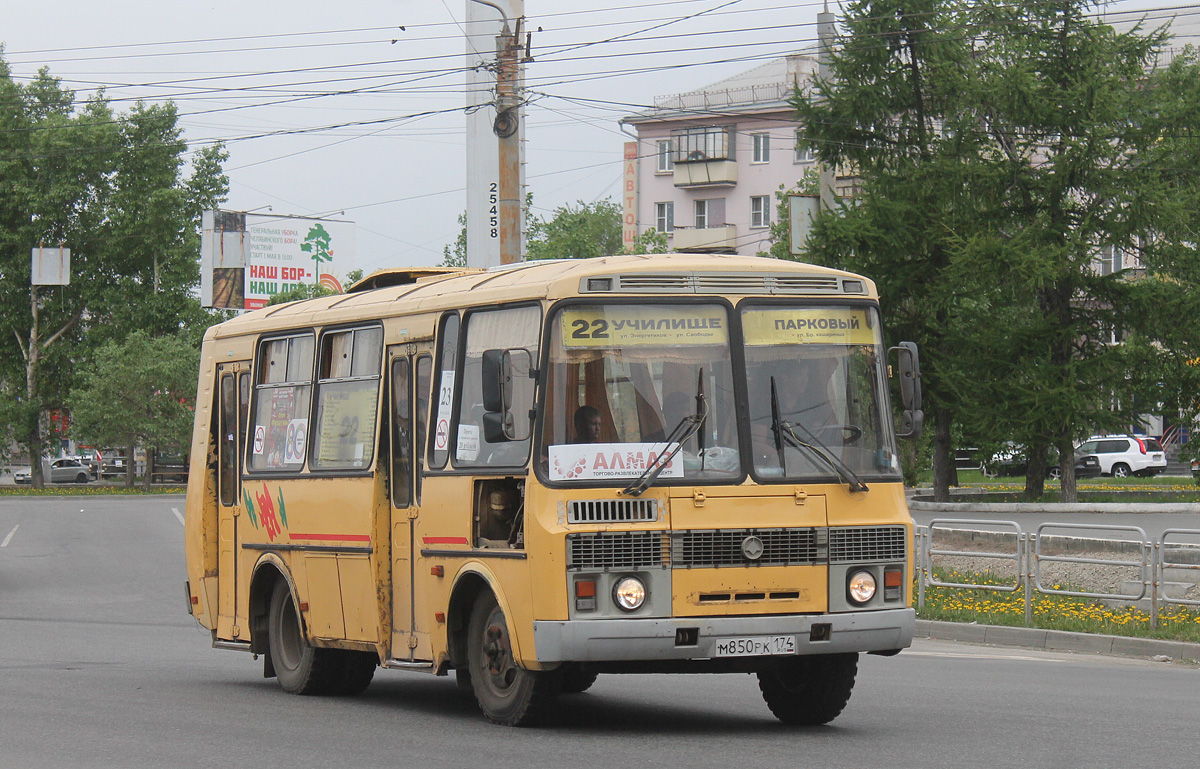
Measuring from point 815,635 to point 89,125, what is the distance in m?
65.7

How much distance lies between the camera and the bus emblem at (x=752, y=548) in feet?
29.9

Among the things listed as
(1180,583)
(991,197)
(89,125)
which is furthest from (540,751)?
(89,125)

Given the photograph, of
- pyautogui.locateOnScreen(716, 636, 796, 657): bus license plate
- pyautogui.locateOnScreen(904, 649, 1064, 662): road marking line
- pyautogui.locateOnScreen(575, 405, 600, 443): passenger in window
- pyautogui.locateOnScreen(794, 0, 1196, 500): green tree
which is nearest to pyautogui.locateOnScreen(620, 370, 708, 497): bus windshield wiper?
pyautogui.locateOnScreen(575, 405, 600, 443): passenger in window

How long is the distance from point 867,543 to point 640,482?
1436mm

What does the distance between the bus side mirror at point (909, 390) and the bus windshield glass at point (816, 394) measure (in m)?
0.12

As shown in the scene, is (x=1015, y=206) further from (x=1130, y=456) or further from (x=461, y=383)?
(x=461, y=383)

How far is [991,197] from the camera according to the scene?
39.5 metres

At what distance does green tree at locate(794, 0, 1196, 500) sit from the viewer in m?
37.9

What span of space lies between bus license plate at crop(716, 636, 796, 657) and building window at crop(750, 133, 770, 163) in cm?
7691

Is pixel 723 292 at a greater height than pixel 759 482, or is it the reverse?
pixel 723 292

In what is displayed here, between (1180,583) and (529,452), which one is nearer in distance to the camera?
(529,452)

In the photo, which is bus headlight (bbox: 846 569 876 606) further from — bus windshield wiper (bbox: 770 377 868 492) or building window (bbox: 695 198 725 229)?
building window (bbox: 695 198 725 229)

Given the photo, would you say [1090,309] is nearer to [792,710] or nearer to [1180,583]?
[1180,583]

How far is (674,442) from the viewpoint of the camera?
919cm
